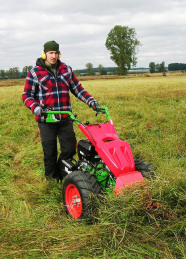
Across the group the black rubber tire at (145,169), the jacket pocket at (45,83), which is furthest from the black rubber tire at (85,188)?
the jacket pocket at (45,83)

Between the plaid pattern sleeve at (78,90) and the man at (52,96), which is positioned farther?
the plaid pattern sleeve at (78,90)

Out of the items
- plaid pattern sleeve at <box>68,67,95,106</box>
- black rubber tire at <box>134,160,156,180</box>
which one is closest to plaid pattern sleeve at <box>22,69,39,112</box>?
plaid pattern sleeve at <box>68,67,95,106</box>

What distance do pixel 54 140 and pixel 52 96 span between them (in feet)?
2.29

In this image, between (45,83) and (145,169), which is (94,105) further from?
(145,169)

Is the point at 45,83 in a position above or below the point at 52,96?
above

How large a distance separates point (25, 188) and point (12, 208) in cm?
61

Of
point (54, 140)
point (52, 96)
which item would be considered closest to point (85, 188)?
point (54, 140)

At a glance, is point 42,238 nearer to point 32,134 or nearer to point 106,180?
point 106,180

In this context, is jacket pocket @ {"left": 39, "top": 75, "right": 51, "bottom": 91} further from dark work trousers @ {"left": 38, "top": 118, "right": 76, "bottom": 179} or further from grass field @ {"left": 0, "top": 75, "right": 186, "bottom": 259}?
grass field @ {"left": 0, "top": 75, "right": 186, "bottom": 259}

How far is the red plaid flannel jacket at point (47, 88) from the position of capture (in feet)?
12.5

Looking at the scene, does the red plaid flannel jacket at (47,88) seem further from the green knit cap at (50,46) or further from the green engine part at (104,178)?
the green engine part at (104,178)

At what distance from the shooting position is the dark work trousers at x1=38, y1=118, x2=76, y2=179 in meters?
4.09

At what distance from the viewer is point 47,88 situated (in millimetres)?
3861

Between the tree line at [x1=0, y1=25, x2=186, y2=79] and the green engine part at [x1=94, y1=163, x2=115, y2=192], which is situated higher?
the tree line at [x1=0, y1=25, x2=186, y2=79]
